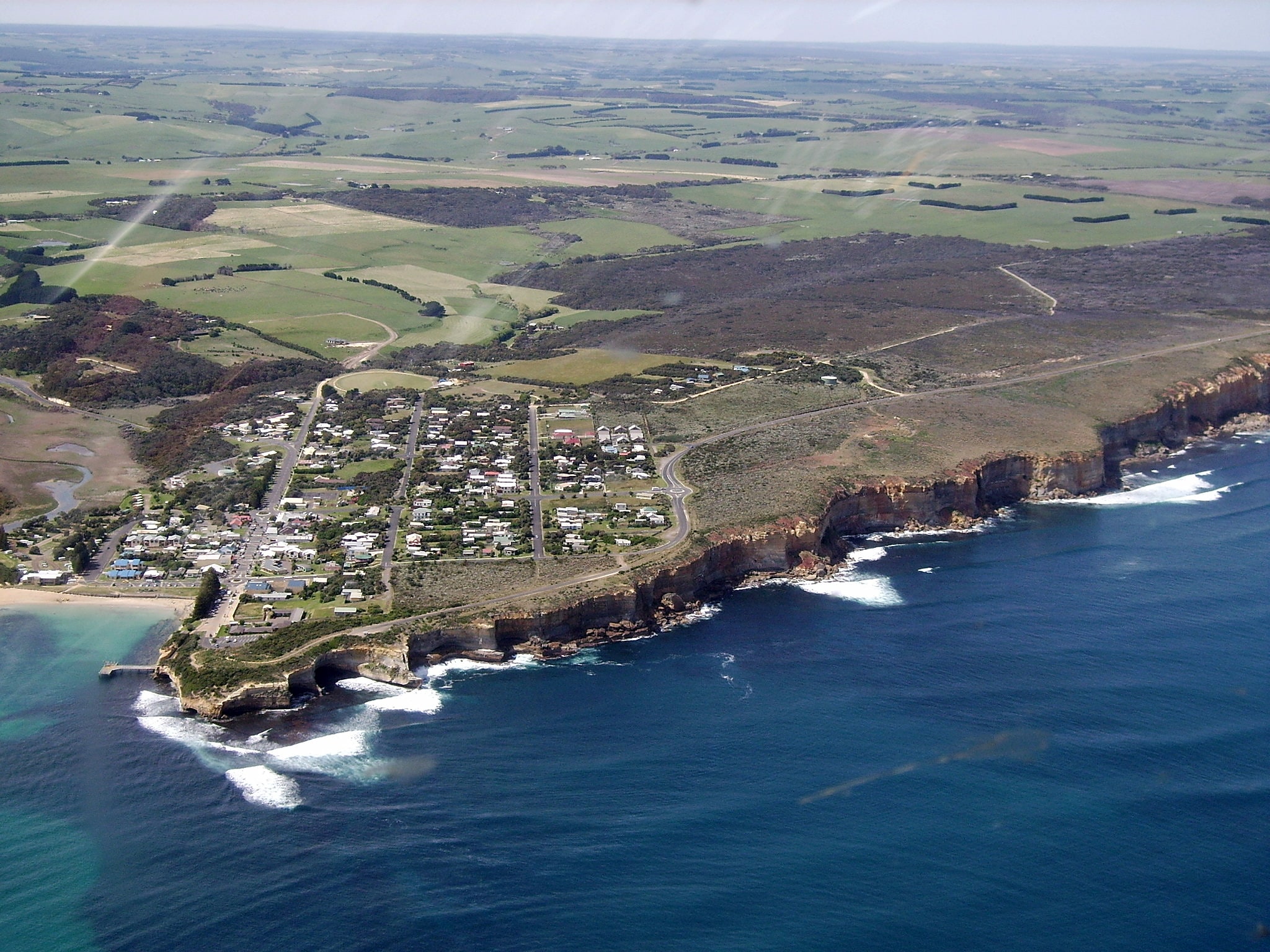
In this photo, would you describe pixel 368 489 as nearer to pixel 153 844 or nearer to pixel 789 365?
pixel 153 844

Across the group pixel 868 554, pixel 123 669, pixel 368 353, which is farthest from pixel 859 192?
pixel 123 669

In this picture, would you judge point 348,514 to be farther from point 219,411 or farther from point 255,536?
point 219,411

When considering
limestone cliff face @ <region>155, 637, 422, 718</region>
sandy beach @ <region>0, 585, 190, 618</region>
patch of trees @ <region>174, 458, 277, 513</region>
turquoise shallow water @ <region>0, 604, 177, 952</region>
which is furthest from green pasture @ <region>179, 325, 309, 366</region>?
limestone cliff face @ <region>155, 637, 422, 718</region>

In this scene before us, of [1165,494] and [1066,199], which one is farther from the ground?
[1066,199]

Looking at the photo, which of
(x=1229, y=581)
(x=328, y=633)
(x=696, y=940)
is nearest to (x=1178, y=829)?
(x=696, y=940)

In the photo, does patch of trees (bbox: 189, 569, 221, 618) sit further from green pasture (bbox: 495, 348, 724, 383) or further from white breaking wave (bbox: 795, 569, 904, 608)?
green pasture (bbox: 495, 348, 724, 383)

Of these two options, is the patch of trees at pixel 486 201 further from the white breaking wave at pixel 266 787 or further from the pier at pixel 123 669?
the white breaking wave at pixel 266 787
